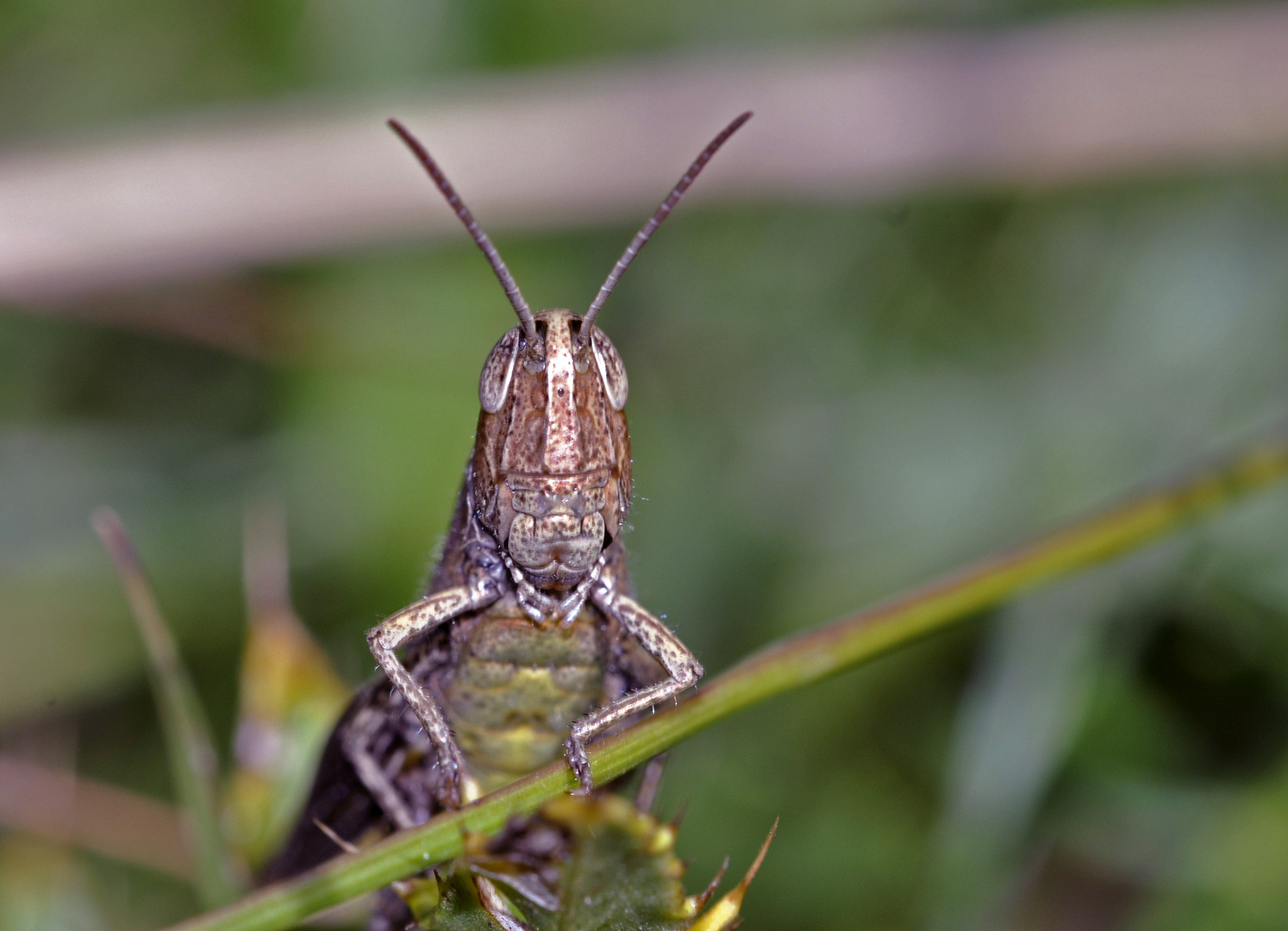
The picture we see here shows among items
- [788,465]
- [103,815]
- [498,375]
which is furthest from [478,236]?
[788,465]

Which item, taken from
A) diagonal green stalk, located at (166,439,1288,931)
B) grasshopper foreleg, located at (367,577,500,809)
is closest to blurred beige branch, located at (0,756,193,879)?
grasshopper foreleg, located at (367,577,500,809)

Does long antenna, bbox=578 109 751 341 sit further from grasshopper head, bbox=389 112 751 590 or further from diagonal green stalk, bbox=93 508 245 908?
diagonal green stalk, bbox=93 508 245 908

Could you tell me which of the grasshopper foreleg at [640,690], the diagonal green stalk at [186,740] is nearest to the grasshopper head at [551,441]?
the grasshopper foreleg at [640,690]

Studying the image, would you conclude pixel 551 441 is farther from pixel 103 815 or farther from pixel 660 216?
pixel 103 815

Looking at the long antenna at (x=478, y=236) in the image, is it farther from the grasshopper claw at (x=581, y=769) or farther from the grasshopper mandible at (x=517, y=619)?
the grasshopper claw at (x=581, y=769)

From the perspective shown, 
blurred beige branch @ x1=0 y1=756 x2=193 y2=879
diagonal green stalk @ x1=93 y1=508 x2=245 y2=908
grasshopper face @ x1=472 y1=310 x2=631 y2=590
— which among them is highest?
grasshopper face @ x1=472 y1=310 x2=631 y2=590

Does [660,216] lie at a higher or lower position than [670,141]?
lower

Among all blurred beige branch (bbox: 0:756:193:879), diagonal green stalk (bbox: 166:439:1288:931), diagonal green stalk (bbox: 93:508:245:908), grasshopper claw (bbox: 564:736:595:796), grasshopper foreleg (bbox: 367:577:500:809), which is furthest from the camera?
blurred beige branch (bbox: 0:756:193:879)
